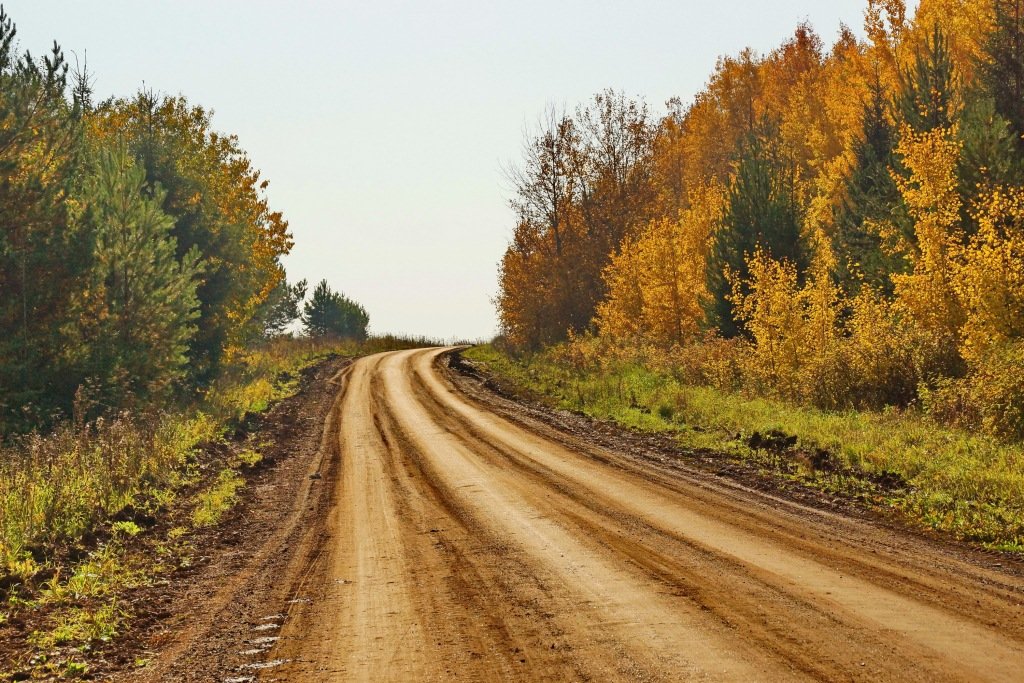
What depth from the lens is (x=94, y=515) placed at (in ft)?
42.3

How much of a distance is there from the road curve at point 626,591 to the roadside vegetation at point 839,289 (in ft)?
8.19

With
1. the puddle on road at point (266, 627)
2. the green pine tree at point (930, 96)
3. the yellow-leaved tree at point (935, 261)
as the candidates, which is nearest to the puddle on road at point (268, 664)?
the puddle on road at point (266, 627)

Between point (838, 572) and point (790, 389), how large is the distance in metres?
14.9

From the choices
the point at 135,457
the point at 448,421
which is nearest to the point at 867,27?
the point at 448,421

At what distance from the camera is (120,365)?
21547 millimetres

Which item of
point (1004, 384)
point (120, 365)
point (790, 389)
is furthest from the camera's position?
point (790, 389)

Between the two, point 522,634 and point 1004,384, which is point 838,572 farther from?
point 1004,384

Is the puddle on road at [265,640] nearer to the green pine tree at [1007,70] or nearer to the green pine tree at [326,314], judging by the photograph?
the green pine tree at [1007,70]

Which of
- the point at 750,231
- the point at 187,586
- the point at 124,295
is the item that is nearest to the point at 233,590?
the point at 187,586

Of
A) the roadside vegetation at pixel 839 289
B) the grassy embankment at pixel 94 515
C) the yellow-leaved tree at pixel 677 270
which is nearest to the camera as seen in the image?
the grassy embankment at pixel 94 515

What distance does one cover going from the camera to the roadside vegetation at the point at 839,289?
1599cm

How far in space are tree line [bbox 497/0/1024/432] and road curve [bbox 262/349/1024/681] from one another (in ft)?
25.2

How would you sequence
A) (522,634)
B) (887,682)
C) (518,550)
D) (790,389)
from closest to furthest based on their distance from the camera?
(887,682) → (522,634) → (518,550) → (790,389)

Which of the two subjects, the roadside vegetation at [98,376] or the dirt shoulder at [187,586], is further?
the roadside vegetation at [98,376]
